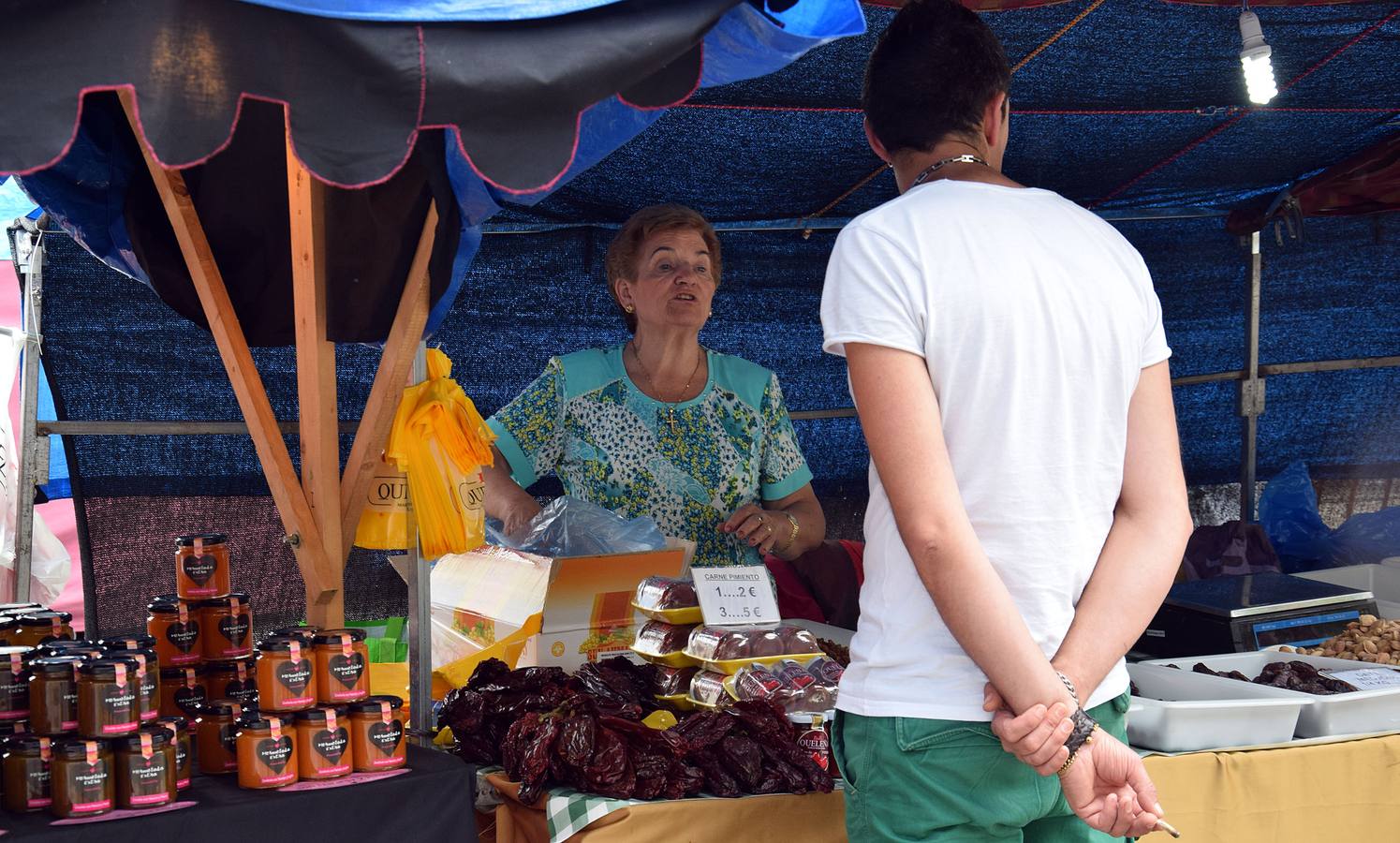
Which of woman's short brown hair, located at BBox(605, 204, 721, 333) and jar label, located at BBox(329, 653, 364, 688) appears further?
woman's short brown hair, located at BBox(605, 204, 721, 333)

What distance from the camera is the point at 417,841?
6.64 feet

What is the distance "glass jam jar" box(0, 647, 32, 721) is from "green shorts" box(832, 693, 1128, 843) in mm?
1419

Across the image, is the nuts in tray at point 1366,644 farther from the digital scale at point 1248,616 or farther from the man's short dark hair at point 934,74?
the man's short dark hair at point 934,74

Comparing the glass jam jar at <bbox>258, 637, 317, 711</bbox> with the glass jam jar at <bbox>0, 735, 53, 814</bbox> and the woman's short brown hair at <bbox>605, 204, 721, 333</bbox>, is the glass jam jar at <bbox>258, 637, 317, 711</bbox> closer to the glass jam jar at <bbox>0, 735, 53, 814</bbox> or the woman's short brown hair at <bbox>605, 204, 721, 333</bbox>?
the glass jam jar at <bbox>0, 735, 53, 814</bbox>

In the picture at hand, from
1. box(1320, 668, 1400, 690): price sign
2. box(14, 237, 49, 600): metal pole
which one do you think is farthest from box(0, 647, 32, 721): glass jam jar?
box(1320, 668, 1400, 690): price sign

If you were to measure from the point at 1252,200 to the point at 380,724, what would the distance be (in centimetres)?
424

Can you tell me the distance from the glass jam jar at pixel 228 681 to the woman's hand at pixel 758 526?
153 centimetres

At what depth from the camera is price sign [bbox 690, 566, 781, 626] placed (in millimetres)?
2602

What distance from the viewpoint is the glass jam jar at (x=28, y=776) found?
1.82 meters

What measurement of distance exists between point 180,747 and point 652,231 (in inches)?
83.2

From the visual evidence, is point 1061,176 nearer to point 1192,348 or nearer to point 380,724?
point 1192,348

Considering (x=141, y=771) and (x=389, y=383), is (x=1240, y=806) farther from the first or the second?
(x=141, y=771)

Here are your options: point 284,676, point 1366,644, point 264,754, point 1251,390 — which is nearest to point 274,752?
point 264,754

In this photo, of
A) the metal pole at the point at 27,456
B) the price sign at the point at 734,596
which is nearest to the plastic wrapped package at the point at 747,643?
the price sign at the point at 734,596
